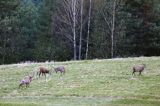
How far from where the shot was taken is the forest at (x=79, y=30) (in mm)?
54281

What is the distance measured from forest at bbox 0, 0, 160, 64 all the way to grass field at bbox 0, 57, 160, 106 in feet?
61.1

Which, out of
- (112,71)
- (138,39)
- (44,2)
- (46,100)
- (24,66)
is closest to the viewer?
(46,100)

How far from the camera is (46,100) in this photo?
24.6 metres

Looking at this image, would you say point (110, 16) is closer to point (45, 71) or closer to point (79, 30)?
point (79, 30)

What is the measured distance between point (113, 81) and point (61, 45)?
29.6m

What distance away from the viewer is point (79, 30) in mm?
56125

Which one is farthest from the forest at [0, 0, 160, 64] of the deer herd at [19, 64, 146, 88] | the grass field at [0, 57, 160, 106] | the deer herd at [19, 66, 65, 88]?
the deer herd at [19, 64, 146, 88]

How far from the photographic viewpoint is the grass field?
23.7 meters

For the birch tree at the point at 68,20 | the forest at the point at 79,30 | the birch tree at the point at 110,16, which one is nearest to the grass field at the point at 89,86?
the birch tree at the point at 110,16

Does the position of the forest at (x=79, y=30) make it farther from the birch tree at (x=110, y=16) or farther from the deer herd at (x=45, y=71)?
the deer herd at (x=45, y=71)

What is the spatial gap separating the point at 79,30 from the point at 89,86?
2861 cm

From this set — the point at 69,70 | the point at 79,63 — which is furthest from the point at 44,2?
the point at 69,70

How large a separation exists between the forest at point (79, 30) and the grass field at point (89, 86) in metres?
18.6

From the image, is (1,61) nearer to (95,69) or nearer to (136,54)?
(136,54)
